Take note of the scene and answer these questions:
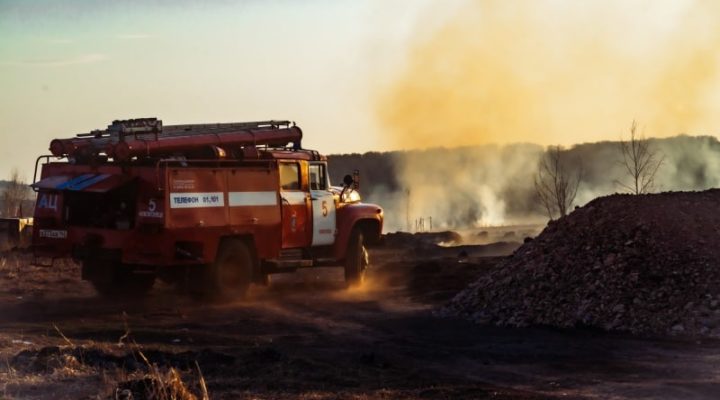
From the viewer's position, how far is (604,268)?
15797 mm

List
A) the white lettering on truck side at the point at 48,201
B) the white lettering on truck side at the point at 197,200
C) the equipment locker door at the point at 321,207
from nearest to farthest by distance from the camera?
the white lettering on truck side at the point at 197,200, the white lettering on truck side at the point at 48,201, the equipment locker door at the point at 321,207

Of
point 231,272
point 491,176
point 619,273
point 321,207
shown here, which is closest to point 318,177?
point 321,207

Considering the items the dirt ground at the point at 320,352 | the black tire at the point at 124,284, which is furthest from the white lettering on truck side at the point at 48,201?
the dirt ground at the point at 320,352

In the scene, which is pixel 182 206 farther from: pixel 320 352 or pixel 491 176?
pixel 491 176

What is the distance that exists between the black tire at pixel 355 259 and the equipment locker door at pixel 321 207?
75 centimetres

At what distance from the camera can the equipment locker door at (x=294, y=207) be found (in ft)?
62.6

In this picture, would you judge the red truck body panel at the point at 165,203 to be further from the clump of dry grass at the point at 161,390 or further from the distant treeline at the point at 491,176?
the distant treeline at the point at 491,176

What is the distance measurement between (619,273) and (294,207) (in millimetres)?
6876

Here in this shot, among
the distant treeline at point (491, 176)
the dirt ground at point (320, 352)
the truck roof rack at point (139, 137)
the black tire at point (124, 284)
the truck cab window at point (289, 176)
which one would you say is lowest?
the dirt ground at point (320, 352)

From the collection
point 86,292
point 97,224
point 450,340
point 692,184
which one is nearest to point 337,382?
point 450,340

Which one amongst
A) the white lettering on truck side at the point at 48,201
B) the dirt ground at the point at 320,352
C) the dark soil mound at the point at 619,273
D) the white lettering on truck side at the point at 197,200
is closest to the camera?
the dirt ground at the point at 320,352

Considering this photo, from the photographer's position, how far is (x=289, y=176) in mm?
19312

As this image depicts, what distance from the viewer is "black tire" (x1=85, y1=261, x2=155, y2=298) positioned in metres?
18.2

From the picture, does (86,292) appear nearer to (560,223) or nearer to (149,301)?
(149,301)
